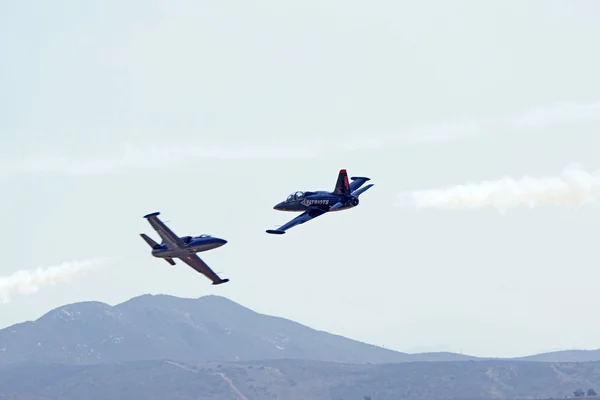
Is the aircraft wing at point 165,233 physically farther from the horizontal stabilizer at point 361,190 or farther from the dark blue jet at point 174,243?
the horizontal stabilizer at point 361,190

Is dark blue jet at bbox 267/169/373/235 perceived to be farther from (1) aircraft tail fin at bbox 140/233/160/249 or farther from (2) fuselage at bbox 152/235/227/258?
(1) aircraft tail fin at bbox 140/233/160/249

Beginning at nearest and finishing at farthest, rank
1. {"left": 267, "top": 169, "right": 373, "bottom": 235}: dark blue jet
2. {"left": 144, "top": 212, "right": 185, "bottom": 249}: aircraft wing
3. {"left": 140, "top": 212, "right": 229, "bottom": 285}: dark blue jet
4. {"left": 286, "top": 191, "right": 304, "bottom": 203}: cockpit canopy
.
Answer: {"left": 140, "top": 212, "right": 229, "bottom": 285}: dark blue jet
{"left": 144, "top": 212, "right": 185, "bottom": 249}: aircraft wing
{"left": 267, "top": 169, "right": 373, "bottom": 235}: dark blue jet
{"left": 286, "top": 191, "right": 304, "bottom": 203}: cockpit canopy

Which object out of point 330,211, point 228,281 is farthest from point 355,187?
point 228,281

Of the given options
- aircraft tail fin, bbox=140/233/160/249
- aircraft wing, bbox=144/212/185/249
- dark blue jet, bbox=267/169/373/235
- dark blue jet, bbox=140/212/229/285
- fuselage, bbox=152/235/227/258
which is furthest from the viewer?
dark blue jet, bbox=267/169/373/235

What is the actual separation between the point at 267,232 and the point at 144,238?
2291cm

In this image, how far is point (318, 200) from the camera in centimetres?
15588

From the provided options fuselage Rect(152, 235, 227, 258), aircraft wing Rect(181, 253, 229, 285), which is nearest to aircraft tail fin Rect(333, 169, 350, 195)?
aircraft wing Rect(181, 253, 229, 285)

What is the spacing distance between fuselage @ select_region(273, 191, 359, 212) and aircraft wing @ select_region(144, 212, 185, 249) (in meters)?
22.1

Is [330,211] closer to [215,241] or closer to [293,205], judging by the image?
[293,205]

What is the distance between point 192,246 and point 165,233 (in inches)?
171

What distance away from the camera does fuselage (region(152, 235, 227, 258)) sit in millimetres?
142125

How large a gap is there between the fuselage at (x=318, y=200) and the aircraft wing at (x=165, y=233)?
22.1 meters

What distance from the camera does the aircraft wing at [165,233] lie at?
472 feet

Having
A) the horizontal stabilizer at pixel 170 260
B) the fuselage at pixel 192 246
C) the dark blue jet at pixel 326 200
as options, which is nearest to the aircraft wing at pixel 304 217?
the dark blue jet at pixel 326 200
